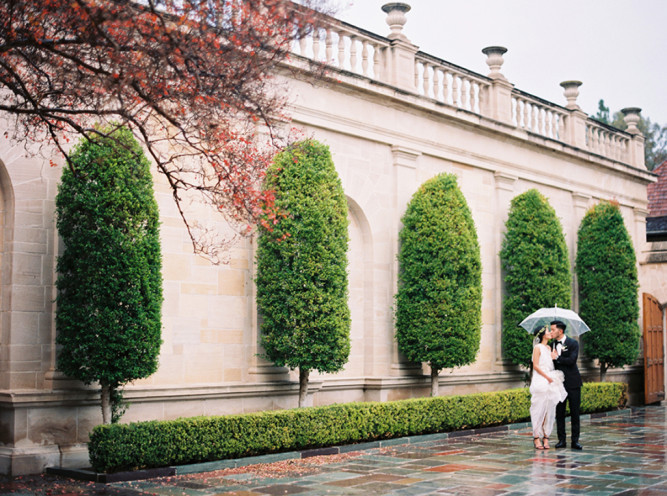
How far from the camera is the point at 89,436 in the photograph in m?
11.6

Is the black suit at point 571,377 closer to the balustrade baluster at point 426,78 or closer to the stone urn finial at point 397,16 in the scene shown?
the balustrade baluster at point 426,78

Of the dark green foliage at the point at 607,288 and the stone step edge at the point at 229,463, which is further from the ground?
the dark green foliage at the point at 607,288

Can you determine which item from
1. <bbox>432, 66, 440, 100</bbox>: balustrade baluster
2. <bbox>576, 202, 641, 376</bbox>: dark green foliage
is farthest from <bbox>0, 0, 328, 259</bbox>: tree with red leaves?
<bbox>576, 202, 641, 376</bbox>: dark green foliage

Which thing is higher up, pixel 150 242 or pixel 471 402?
pixel 150 242

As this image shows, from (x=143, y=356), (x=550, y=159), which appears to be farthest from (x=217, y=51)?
(x=550, y=159)

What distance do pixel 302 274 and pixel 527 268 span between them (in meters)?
8.09

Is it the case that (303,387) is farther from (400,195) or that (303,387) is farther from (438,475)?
(400,195)

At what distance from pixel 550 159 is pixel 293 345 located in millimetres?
12036

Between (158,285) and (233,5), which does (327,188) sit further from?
(233,5)

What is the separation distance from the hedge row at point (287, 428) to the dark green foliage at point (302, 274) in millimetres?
1074

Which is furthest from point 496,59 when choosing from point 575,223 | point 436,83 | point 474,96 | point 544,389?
point 544,389

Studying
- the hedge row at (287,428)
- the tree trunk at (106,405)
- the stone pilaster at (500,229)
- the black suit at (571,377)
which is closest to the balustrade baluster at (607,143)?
the stone pilaster at (500,229)

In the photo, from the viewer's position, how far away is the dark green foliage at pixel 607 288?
2344 cm

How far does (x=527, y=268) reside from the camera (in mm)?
20844
